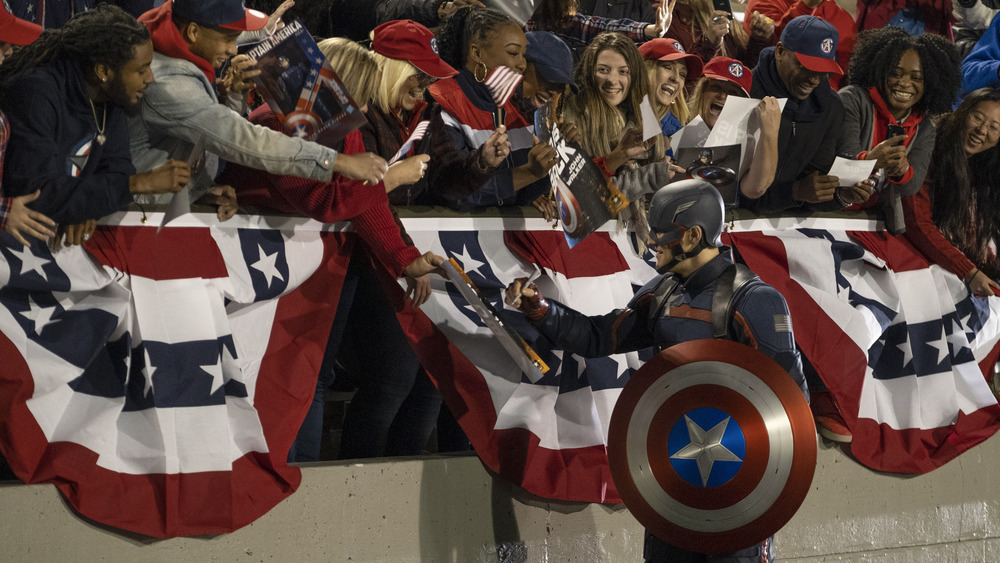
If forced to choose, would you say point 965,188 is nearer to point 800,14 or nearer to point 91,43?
point 800,14

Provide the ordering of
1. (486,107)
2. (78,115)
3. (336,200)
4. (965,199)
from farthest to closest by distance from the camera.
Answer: (965,199) → (486,107) → (336,200) → (78,115)

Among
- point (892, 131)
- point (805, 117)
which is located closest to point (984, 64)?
point (892, 131)

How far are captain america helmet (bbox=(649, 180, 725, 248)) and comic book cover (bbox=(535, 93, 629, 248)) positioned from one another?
629mm

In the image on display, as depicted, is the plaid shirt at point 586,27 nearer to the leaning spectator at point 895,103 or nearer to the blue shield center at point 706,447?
the leaning spectator at point 895,103

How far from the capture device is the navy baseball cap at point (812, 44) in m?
5.49

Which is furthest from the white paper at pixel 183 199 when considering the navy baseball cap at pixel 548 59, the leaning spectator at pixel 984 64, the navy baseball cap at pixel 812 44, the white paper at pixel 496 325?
the leaning spectator at pixel 984 64

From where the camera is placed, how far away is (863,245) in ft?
19.2

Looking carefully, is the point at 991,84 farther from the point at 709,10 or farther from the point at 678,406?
the point at 678,406

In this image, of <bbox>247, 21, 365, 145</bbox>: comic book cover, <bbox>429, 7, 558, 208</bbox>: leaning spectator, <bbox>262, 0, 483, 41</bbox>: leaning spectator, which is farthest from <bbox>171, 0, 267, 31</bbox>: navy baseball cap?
<bbox>262, 0, 483, 41</bbox>: leaning spectator

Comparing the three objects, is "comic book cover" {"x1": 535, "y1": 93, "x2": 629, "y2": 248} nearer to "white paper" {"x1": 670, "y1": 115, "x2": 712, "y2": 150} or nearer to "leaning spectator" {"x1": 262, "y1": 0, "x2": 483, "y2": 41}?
"white paper" {"x1": 670, "y1": 115, "x2": 712, "y2": 150}

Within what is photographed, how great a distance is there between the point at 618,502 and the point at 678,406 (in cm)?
135

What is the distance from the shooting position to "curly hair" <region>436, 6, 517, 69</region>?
4812 millimetres

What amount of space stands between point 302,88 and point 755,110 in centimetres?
240

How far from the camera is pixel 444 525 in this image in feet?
14.8
